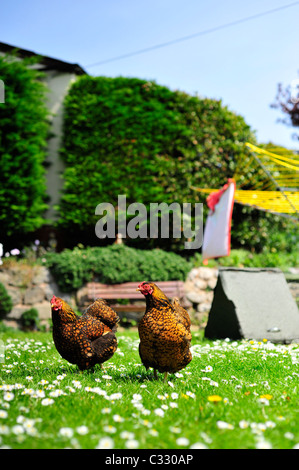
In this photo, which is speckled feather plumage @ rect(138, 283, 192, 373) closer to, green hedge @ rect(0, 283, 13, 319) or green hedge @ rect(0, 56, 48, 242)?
green hedge @ rect(0, 283, 13, 319)

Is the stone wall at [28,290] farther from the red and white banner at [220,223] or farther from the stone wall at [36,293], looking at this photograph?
the red and white banner at [220,223]

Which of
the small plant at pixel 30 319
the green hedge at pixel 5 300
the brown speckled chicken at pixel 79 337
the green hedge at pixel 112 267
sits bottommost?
the small plant at pixel 30 319

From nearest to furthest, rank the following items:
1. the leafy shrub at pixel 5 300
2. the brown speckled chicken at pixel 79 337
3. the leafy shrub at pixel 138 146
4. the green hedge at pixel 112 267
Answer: the brown speckled chicken at pixel 79 337
the leafy shrub at pixel 5 300
the green hedge at pixel 112 267
the leafy shrub at pixel 138 146

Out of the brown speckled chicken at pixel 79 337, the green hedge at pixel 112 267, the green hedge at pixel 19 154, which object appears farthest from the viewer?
the green hedge at pixel 19 154

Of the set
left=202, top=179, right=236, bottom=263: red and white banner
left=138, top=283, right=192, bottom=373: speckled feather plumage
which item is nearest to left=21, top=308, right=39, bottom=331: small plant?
left=202, top=179, right=236, bottom=263: red and white banner

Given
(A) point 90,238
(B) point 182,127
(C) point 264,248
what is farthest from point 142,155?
(C) point 264,248

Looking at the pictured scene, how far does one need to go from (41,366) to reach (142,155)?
679 cm

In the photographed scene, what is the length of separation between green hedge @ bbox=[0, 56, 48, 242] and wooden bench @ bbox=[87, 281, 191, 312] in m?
2.17

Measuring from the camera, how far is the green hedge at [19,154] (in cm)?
820

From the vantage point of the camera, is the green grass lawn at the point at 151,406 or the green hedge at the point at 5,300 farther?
the green hedge at the point at 5,300

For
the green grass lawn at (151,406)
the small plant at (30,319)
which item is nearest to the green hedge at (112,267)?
the small plant at (30,319)

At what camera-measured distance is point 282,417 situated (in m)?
2.14

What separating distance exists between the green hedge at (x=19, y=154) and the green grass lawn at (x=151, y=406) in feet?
16.5

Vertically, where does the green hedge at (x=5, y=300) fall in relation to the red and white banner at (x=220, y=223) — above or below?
below
